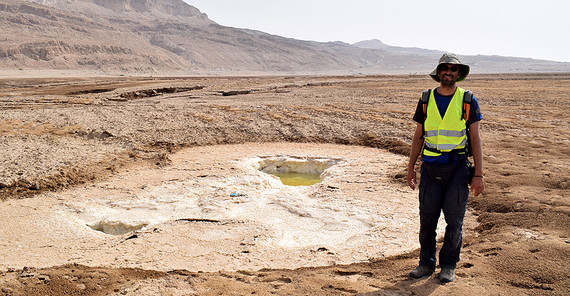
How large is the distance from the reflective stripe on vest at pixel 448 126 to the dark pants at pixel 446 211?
0.22 meters

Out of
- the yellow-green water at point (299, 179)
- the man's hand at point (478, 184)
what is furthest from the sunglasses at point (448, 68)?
the yellow-green water at point (299, 179)

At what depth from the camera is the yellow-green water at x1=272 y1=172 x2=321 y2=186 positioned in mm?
9445

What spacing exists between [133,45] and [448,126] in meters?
94.8

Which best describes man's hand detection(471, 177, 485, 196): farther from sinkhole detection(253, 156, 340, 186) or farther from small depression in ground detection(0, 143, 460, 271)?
sinkhole detection(253, 156, 340, 186)

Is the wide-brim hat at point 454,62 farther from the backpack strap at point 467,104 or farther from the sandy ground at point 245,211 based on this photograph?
the sandy ground at point 245,211

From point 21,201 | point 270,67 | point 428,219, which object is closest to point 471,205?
point 428,219

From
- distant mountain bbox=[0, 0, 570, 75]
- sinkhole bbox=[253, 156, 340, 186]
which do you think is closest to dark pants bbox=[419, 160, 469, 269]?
sinkhole bbox=[253, 156, 340, 186]

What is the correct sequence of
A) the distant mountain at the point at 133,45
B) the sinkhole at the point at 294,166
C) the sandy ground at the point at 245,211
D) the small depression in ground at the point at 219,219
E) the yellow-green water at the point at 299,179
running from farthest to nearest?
the distant mountain at the point at 133,45 < the sinkhole at the point at 294,166 < the yellow-green water at the point at 299,179 < the small depression in ground at the point at 219,219 < the sandy ground at the point at 245,211

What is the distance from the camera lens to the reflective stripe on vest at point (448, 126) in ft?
11.8

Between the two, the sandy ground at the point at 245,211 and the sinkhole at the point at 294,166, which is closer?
the sandy ground at the point at 245,211

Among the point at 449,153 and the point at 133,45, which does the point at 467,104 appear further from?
the point at 133,45

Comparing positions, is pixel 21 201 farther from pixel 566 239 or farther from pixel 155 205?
pixel 566 239

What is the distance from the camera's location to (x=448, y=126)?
11.9 ft

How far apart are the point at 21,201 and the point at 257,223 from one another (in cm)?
441
